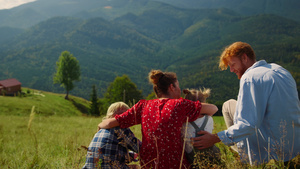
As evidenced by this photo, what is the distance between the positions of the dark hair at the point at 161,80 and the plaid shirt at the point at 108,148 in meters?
0.76

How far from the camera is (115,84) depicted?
2112 inches

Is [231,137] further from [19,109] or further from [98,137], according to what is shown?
[19,109]

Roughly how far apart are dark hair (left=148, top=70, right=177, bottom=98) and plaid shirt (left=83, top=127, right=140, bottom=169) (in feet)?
2.51

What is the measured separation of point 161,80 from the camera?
3.13m

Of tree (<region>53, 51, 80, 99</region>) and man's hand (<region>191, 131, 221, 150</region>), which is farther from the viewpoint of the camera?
tree (<region>53, 51, 80, 99</region>)

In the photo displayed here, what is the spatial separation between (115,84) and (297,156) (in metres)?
52.1

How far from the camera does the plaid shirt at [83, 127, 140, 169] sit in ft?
10.3

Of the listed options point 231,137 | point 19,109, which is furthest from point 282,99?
point 19,109

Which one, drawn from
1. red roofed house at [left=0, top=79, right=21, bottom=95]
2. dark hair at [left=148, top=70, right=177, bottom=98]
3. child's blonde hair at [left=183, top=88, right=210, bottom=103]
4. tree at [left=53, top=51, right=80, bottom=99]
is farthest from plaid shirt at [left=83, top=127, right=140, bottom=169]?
red roofed house at [left=0, top=79, right=21, bottom=95]

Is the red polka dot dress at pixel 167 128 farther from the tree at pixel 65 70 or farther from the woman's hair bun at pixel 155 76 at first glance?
the tree at pixel 65 70

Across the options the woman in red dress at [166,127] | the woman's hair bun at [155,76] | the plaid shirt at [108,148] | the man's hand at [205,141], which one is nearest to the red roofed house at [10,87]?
the plaid shirt at [108,148]

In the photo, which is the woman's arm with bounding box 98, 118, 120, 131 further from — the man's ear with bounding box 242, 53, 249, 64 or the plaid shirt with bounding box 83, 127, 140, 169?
the man's ear with bounding box 242, 53, 249, 64

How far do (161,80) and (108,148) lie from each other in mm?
1222

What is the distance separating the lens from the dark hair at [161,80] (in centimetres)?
312
